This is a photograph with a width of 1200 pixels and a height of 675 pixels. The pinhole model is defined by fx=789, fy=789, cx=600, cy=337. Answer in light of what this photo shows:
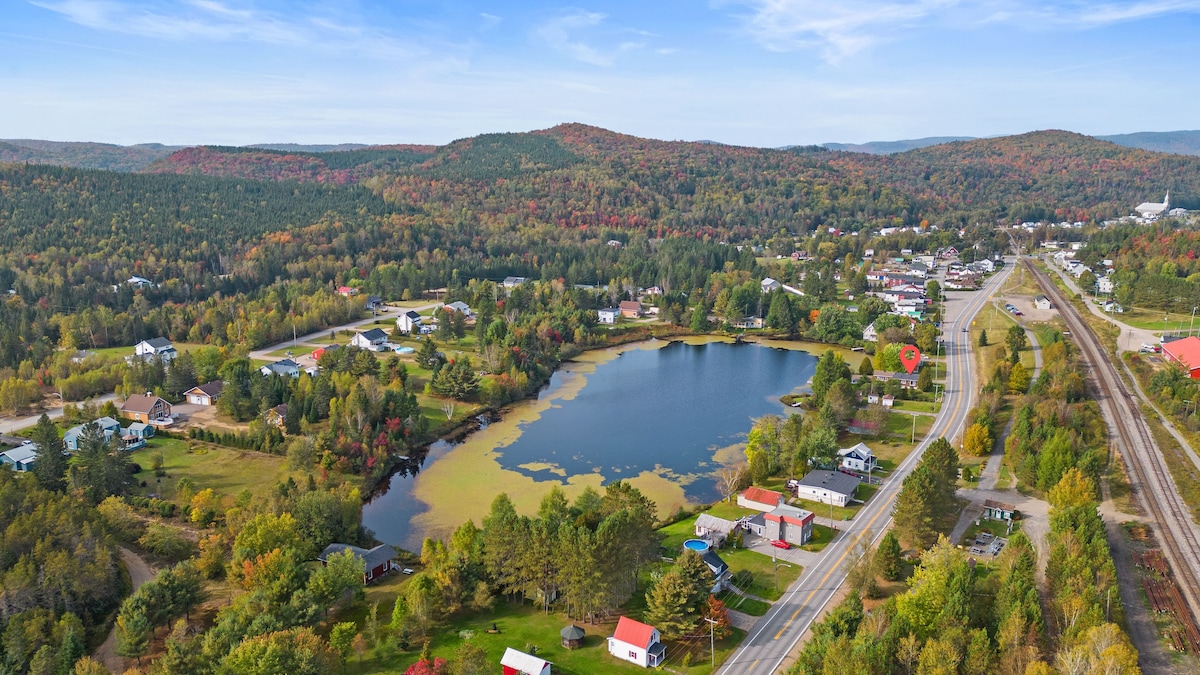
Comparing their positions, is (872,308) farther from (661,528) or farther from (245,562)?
(245,562)

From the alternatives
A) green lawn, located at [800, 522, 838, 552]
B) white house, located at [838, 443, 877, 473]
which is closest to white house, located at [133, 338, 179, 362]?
white house, located at [838, 443, 877, 473]

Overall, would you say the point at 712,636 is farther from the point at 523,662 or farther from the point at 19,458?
the point at 19,458

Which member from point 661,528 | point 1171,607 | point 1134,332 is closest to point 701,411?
point 661,528

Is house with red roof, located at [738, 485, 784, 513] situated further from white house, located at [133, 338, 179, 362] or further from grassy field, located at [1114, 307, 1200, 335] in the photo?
grassy field, located at [1114, 307, 1200, 335]

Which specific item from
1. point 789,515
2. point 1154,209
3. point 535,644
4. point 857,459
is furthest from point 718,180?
point 535,644

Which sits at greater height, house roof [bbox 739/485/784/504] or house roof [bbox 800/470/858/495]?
house roof [bbox 800/470/858/495]

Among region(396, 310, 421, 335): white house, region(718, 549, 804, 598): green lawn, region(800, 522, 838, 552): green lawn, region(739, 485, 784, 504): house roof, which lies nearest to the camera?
region(718, 549, 804, 598): green lawn
